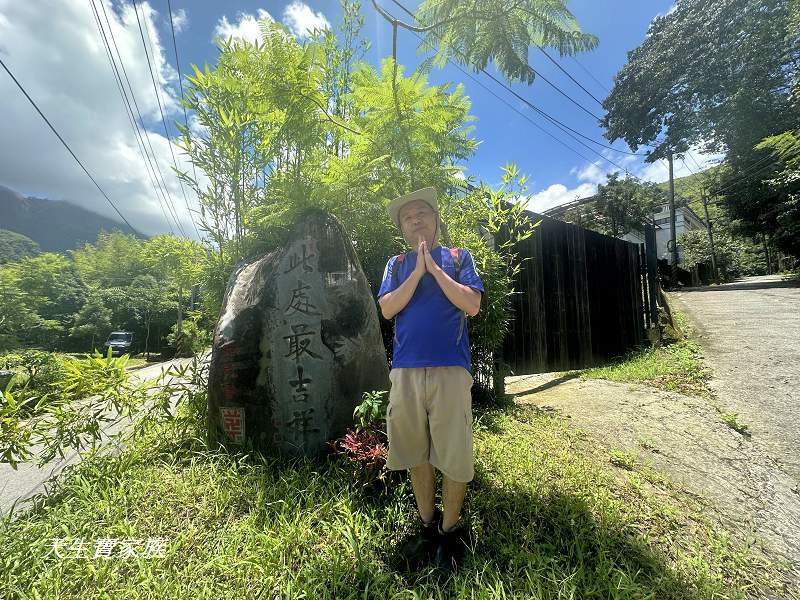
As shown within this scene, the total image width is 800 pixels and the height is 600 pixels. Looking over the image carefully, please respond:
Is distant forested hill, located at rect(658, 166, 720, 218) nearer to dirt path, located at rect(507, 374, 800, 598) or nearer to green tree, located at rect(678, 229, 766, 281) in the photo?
green tree, located at rect(678, 229, 766, 281)

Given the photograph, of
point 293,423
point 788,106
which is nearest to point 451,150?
point 293,423

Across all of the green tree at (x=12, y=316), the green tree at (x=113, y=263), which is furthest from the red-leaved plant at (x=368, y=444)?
the green tree at (x=113, y=263)

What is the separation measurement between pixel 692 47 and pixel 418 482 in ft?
89.9

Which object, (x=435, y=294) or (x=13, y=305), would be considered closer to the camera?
(x=435, y=294)

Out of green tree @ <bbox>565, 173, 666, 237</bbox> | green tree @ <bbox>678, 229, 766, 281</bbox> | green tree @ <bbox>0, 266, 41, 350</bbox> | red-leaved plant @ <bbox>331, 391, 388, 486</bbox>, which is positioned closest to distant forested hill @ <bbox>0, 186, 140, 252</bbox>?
green tree @ <bbox>0, 266, 41, 350</bbox>

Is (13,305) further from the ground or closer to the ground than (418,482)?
further from the ground

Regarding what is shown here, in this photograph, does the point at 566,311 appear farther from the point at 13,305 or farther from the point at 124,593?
the point at 13,305

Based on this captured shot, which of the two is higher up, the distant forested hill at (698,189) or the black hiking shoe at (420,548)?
the distant forested hill at (698,189)

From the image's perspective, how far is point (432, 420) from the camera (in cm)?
184

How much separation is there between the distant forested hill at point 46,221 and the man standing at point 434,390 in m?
189

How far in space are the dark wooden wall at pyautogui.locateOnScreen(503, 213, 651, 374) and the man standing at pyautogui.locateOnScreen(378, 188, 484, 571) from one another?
324 cm

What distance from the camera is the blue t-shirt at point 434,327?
1.84 metres

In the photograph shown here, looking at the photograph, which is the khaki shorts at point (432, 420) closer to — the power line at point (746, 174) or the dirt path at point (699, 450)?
the dirt path at point (699, 450)

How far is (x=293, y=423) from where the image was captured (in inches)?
109
